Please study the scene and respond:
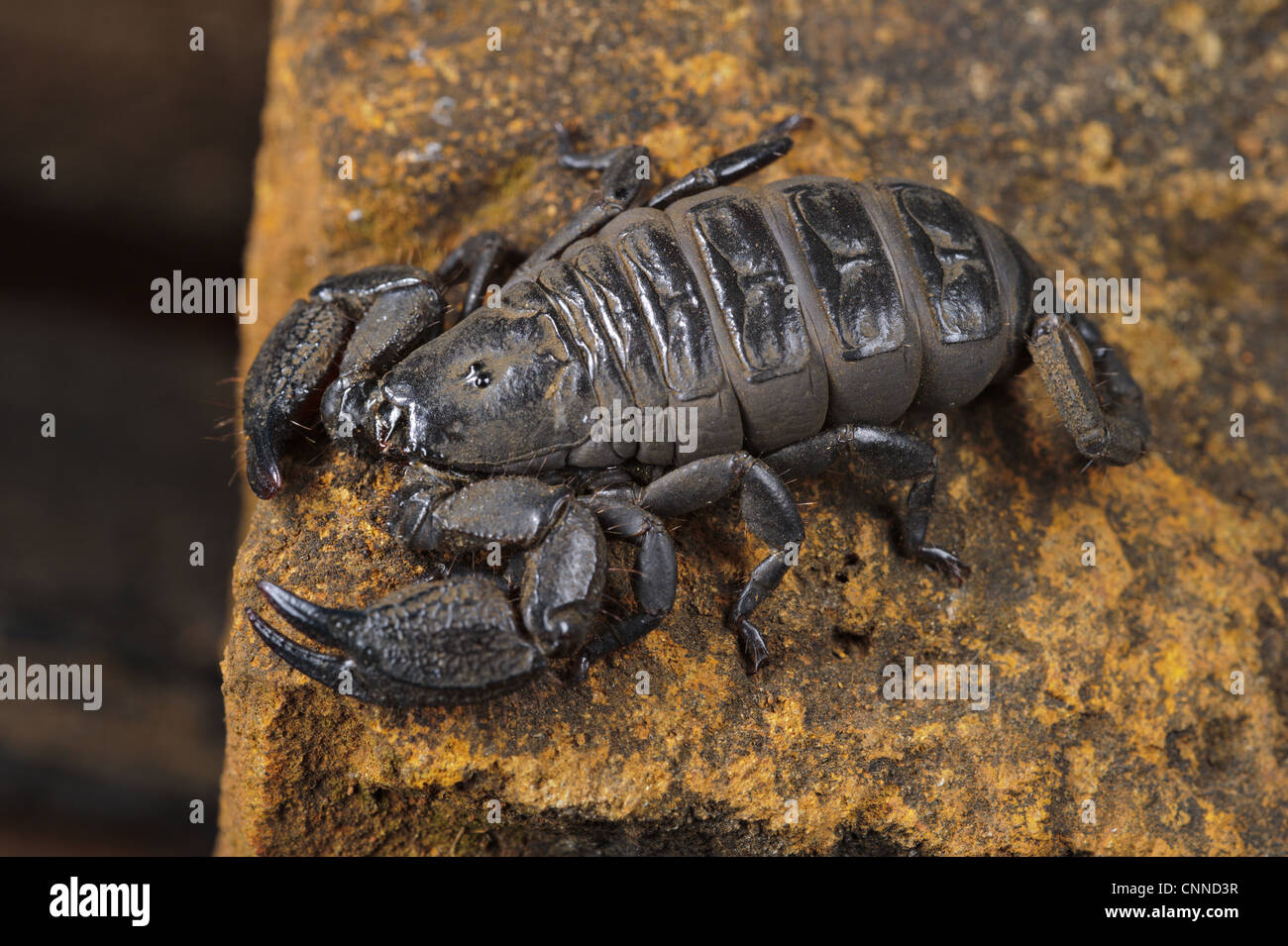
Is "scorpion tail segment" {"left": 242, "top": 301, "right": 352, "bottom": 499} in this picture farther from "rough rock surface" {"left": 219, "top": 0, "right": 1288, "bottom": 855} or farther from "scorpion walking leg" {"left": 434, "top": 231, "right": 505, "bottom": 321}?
"scorpion walking leg" {"left": 434, "top": 231, "right": 505, "bottom": 321}

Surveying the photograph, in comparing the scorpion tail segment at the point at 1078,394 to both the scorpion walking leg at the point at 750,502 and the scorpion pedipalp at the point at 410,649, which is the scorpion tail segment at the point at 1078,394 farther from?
the scorpion pedipalp at the point at 410,649

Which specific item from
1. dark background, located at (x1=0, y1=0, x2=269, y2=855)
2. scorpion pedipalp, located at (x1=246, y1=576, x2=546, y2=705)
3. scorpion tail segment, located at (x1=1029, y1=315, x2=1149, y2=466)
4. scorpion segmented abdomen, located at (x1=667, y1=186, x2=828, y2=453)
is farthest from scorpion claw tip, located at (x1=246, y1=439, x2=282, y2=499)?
scorpion tail segment, located at (x1=1029, y1=315, x2=1149, y2=466)

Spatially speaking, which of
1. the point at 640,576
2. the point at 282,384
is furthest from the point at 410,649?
the point at 282,384

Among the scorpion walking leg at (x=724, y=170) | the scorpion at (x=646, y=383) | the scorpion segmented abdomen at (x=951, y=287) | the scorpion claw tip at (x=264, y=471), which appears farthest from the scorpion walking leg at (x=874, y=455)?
the scorpion claw tip at (x=264, y=471)

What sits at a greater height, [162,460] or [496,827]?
[162,460]

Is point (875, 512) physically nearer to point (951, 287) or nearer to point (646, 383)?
point (951, 287)

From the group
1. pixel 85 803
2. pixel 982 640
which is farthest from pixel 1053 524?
pixel 85 803

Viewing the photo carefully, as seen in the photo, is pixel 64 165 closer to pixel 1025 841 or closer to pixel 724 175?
pixel 724 175
